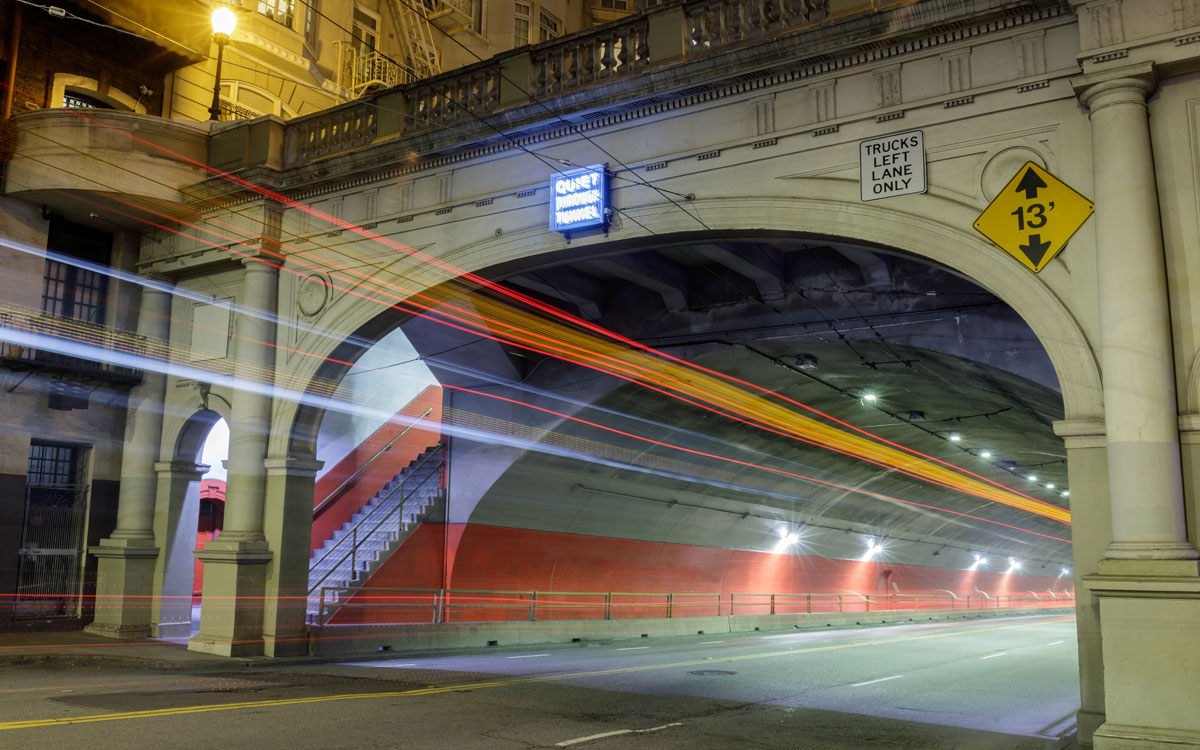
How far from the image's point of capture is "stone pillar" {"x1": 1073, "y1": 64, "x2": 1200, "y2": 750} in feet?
28.3

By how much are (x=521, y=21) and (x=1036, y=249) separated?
3107 centimetres

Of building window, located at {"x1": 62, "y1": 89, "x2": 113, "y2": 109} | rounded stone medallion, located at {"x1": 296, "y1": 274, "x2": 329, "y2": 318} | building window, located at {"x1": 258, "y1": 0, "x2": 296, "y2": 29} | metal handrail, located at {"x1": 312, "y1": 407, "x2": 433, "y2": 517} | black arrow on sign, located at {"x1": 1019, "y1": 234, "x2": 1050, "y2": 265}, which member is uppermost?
building window, located at {"x1": 258, "y1": 0, "x2": 296, "y2": 29}

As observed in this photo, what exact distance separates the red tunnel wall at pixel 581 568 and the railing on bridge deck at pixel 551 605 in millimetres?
64

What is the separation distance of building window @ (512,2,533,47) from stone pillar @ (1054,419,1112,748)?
103 ft

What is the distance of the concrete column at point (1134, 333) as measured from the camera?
9.10m

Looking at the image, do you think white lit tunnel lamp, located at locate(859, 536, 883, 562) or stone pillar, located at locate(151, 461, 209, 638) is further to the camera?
white lit tunnel lamp, located at locate(859, 536, 883, 562)

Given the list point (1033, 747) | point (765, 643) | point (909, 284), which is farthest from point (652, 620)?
point (1033, 747)

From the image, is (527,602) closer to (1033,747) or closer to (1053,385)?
(1053,385)

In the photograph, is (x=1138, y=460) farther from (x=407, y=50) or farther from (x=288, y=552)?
(x=407, y=50)

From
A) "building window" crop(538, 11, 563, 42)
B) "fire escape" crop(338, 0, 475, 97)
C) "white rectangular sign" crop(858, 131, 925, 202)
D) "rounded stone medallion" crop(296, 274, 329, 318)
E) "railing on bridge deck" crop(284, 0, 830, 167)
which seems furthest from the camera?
"building window" crop(538, 11, 563, 42)

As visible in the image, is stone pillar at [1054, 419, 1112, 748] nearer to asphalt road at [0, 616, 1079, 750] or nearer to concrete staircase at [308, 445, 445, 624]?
asphalt road at [0, 616, 1079, 750]

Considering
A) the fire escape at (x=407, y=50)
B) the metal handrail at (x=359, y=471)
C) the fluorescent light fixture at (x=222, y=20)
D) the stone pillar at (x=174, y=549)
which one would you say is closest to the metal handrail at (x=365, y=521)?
the metal handrail at (x=359, y=471)

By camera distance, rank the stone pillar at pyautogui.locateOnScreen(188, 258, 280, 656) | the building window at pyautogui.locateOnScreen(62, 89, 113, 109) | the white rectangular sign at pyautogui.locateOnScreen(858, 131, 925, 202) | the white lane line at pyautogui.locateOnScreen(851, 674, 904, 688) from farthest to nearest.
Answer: the building window at pyautogui.locateOnScreen(62, 89, 113, 109)
the stone pillar at pyautogui.locateOnScreen(188, 258, 280, 656)
the white lane line at pyautogui.locateOnScreen(851, 674, 904, 688)
the white rectangular sign at pyautogui.locateOnScreen(858, 131, 925, 202)

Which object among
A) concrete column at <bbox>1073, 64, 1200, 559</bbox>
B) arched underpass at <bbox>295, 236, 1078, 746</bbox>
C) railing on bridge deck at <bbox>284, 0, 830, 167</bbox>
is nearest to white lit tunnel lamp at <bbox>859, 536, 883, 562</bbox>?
arched underpass at <bbox>295, 236, 1078, 746</bbox>
